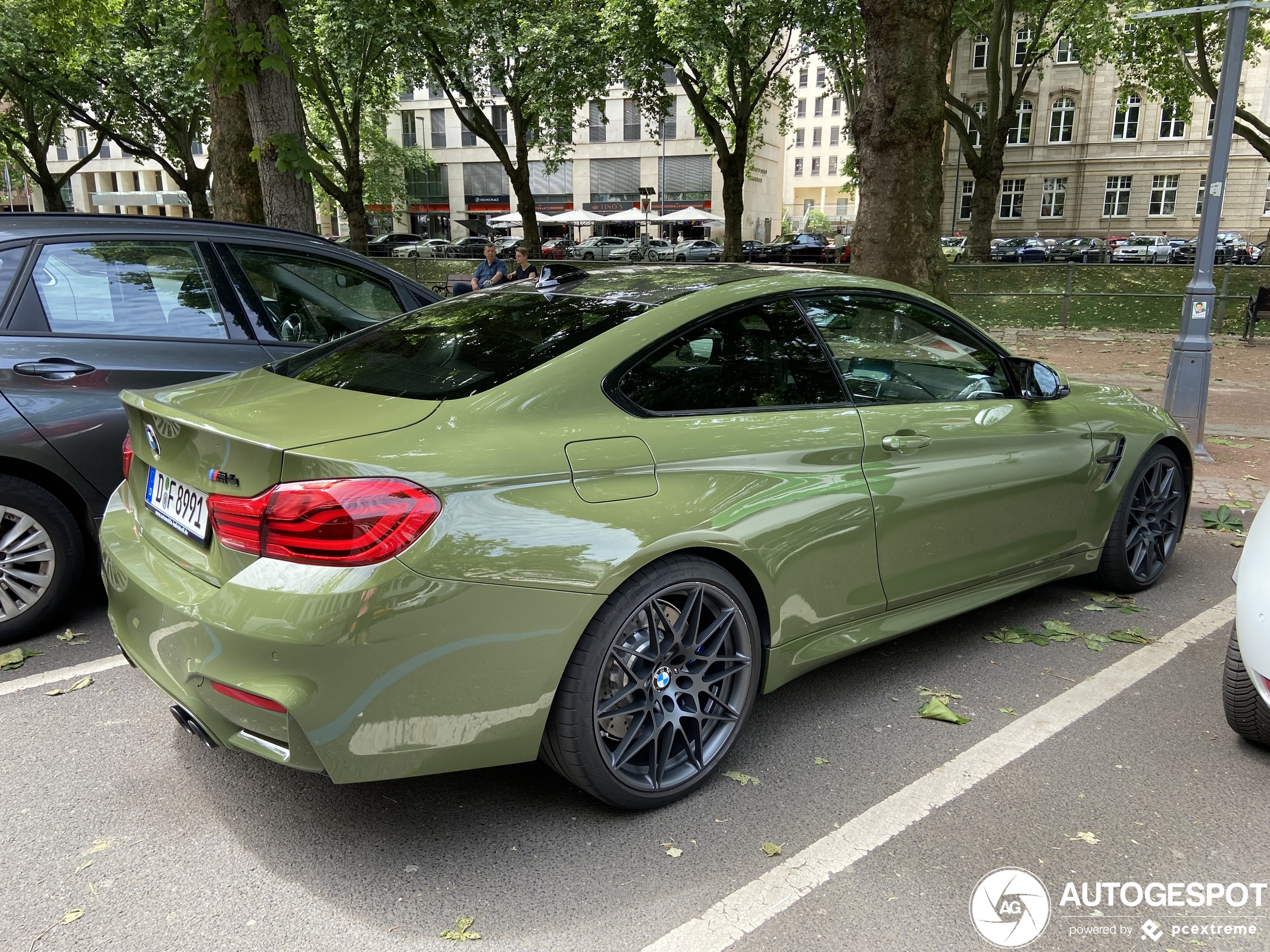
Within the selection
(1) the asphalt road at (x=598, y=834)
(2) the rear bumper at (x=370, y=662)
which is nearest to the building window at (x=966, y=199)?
(1) the asphalt road at (x=598, y=834)

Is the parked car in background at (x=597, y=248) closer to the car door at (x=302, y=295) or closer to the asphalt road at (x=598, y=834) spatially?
the car door at (x=302, y=295)

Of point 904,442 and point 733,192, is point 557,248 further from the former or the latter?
point 904,442

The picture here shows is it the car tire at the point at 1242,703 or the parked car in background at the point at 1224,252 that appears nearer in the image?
the car tire at the point at 1242,703

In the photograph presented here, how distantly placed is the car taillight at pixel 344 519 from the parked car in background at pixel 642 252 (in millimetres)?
34577

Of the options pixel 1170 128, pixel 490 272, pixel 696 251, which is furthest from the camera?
pixel 1170 128

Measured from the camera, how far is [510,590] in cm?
235

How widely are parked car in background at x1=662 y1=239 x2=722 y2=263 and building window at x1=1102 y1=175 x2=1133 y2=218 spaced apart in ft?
77.3

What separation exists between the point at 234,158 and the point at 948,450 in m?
9.07

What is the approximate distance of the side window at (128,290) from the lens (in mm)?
4051

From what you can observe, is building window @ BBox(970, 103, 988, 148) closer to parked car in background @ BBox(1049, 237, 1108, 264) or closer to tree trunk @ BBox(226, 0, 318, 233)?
parked car in background @ BBox(1049, 237, 1108, 264)

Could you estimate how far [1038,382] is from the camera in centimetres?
396

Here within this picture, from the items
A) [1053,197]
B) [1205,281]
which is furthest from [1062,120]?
[1205,281]

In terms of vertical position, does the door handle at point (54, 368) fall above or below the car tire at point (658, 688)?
above

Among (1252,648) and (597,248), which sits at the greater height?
(597,248)
